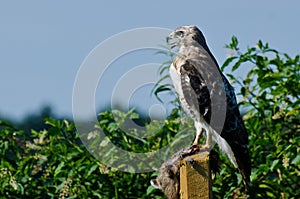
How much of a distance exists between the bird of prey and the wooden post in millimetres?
974

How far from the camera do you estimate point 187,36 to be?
6371 millimetres

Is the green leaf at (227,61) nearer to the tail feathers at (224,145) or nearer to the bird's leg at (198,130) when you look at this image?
the bird's leg at (198,130)

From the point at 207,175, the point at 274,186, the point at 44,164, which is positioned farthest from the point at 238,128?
the point at 44,164

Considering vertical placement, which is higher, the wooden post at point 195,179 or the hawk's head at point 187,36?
the hawk's head at point 187,36

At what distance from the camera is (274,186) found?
655cm

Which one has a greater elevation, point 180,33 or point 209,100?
point 180,33

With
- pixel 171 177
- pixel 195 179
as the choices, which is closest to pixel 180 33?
pixel 171 177

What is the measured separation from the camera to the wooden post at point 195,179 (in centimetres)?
486

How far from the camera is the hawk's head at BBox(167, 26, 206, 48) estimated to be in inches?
249

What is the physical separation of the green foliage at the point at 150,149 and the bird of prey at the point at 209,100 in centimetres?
36

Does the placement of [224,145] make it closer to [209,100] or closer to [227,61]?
[209,100]

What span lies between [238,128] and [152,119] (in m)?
0.95

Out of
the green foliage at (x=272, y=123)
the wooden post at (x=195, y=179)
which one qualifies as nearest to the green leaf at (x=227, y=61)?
the green foliage at (x=272, y=123)

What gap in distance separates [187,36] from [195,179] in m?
1.78
